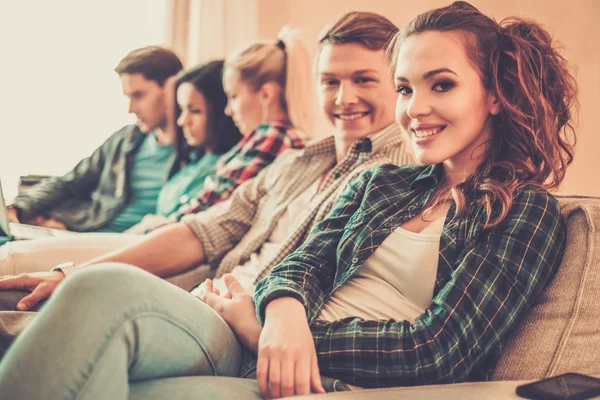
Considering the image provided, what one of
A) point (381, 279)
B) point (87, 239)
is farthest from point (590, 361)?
point (87, 239)

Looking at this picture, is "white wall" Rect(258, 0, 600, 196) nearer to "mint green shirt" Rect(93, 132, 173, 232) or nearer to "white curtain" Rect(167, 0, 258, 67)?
"white curtain" Rect(167, 0, 258, 67)

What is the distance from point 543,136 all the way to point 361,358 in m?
0.49

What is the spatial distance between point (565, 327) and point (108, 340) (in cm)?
64

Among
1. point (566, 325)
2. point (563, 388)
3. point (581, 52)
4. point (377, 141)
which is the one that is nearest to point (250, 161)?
point (377, 141)

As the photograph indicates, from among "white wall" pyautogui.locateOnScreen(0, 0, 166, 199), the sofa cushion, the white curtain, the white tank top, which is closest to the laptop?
the white tank top

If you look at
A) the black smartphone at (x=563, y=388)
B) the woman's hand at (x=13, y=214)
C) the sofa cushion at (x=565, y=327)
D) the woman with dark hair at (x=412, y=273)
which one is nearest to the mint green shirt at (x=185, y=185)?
the woman's hand at (x=13, y=214)

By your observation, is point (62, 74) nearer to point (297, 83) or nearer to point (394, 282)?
point (297, 83)

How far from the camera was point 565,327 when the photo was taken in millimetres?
1034

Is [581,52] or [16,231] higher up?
[581,52]

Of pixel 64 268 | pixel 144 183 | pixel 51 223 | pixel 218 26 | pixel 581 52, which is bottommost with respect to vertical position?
pixel 51 223

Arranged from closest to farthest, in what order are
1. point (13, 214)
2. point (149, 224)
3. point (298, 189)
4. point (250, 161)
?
point (298, 189) < point (250, 161) < point (149, 224) < point (13, 214)

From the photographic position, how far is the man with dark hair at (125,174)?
2.67 metres

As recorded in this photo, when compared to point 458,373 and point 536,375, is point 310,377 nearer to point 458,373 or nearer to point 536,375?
point 458,373

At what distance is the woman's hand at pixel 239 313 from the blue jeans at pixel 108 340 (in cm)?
9
